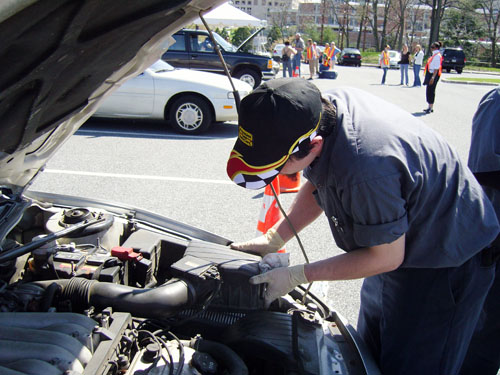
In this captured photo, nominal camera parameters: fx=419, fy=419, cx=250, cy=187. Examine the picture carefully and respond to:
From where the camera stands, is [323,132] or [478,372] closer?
[323,132]

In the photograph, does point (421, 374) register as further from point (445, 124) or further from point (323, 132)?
point (445, 124)

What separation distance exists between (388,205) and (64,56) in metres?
1.14

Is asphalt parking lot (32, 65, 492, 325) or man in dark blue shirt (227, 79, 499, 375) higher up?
man in dark blue shirt (227, 79, 499, 375)

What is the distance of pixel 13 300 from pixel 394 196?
1.49m

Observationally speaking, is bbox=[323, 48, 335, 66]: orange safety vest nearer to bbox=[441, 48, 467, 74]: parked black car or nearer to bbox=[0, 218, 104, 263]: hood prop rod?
bbox=[441, 48, 467, 74]: parked black car

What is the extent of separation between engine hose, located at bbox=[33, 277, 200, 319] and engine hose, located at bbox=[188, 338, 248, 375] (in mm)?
172

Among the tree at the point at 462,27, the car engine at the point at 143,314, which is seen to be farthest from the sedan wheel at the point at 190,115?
the tree at the point at 462,27

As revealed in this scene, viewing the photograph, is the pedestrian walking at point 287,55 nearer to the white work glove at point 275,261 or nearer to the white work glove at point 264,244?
the white work glove at point 264,244

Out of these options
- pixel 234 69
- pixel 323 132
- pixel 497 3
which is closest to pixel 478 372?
pixel 323 132

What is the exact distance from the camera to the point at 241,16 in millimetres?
15094

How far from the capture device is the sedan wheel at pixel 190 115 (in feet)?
23.6

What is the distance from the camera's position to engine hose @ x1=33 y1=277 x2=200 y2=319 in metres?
1.66

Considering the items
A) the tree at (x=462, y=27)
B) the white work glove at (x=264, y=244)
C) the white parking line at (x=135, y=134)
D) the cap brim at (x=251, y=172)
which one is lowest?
the white parking line at (x=135, y=134)

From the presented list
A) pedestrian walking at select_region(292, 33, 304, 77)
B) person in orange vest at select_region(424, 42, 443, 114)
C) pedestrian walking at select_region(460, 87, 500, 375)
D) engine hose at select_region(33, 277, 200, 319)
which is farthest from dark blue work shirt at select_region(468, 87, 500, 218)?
pedestrian walking at select_region(292, 33, 304, 77)
